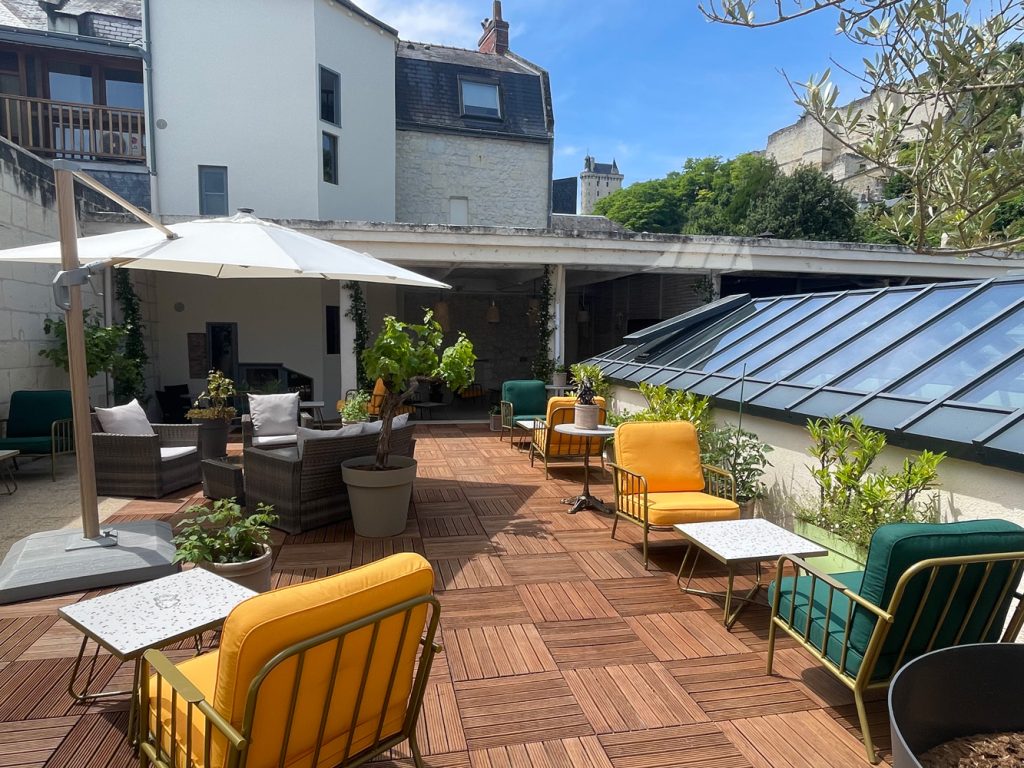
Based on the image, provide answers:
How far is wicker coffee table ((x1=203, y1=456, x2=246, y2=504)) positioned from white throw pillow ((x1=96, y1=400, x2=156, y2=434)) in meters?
1.03

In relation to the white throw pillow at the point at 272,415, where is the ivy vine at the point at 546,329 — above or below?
above

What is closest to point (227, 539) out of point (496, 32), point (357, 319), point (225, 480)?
point (225, 480)

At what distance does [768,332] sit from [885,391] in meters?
2.39

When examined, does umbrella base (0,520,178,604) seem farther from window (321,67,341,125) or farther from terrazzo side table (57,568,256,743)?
window (321,67,341,125)

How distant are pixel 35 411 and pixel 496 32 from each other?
629 inches

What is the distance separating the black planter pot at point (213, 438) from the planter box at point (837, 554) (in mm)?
6155

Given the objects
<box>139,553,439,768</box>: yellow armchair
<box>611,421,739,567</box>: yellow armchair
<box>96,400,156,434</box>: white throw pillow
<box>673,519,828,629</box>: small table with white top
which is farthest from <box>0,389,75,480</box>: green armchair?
<box>673,519,828,629</box>: small table with white top

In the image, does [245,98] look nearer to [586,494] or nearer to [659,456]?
[586,494]

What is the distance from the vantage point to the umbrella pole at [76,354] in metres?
3.00

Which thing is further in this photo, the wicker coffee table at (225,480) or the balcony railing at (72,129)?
the balcony railing at (72,129)

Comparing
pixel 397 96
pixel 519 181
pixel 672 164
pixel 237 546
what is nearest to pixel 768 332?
pixel 237 546

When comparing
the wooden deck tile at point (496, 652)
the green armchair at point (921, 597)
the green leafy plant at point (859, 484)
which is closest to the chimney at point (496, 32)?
the green leafy plant at point (859, 484)

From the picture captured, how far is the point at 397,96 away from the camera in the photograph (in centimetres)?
1459

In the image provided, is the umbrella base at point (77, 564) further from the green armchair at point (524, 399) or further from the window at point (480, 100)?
the window at point (480, 100)
